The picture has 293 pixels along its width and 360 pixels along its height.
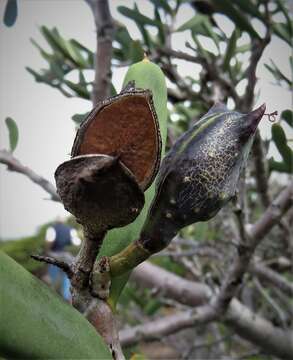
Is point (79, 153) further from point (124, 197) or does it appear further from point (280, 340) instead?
point (280, 340)

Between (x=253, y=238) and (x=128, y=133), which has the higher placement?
(x=128, y=133)

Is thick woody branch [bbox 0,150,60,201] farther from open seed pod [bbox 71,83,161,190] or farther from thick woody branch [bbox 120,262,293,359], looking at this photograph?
open seed pod [bbox 71,83,161,190]

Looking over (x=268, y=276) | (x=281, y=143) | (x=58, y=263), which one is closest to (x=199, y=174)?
(x=58, y=263)

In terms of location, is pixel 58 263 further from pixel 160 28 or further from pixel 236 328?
pixel 236 328

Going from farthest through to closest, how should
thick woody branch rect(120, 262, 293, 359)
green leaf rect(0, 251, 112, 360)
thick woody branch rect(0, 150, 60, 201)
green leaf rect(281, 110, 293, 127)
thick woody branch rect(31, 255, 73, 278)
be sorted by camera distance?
1. thick woody branch rect(120, 262, 293, 359)
2. thick woody branch rect(0, 150, 60, 201)
3. green leaf rect(281, 110, 293, 127)
4. thick woody branch rect(31, 255, 73, 278)
5. green leaf rect(0, 251, 112, 360)

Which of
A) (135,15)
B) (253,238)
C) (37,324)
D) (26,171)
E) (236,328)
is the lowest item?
(236,328)

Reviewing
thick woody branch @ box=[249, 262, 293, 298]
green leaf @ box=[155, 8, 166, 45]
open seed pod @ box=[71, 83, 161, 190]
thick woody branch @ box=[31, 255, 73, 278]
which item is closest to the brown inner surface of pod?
open seed pod @ box=[71, 83, 161, 190]

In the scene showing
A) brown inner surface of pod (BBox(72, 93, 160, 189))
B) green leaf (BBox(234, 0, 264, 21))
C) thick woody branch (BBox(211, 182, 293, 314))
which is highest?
green leaf (BBox(234, 0, 264, 21))

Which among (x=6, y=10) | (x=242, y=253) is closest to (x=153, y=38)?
(x=6, y=10)
